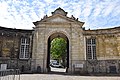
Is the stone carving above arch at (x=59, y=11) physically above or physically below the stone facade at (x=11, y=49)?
above

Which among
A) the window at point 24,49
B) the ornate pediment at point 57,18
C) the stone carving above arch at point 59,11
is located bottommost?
the window at point 24,49

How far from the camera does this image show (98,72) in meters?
19.1

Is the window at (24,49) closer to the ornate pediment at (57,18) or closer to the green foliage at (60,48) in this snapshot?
the ornate pediment at (57,18)

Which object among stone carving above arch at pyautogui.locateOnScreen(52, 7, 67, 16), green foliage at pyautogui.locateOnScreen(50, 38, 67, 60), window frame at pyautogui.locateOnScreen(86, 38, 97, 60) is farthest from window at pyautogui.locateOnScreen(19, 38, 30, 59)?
green foliage at pyautogui.locateOnScreen(50, 38, 67, 60)

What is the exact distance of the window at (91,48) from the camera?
20237 millimetres

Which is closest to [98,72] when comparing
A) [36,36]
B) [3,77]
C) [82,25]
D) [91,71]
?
[91,71]

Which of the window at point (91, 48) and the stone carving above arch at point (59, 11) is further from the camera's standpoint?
the stone carving above arch at point (59, 11)

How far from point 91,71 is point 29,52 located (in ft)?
27.1

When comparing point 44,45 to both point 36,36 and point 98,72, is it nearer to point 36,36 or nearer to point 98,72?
point 36,36

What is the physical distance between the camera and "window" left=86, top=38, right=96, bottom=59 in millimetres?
20237

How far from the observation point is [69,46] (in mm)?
20188

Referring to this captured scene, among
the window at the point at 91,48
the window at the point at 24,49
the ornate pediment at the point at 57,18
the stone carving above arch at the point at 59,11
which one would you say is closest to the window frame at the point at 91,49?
the window at the point at 91,48

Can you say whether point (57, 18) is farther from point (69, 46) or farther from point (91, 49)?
point (91, 49)

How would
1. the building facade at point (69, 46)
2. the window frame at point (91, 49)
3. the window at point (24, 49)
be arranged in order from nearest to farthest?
the building facade at point (69, 46) < the window frame at point (91, 49) < the window at point (24, 49)
